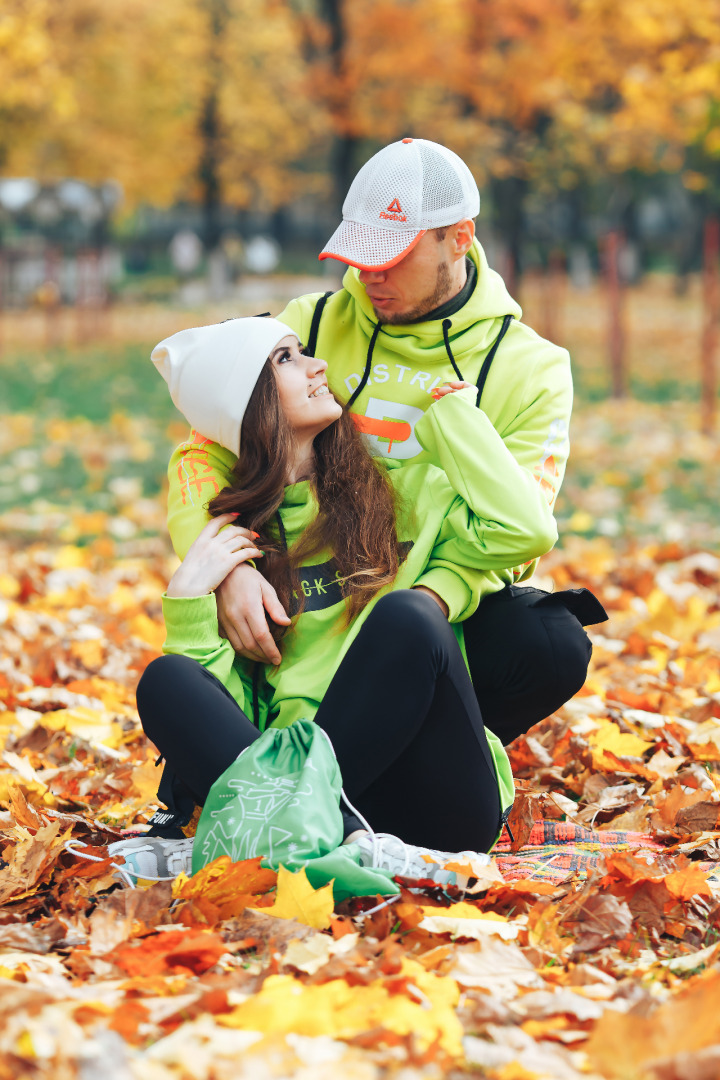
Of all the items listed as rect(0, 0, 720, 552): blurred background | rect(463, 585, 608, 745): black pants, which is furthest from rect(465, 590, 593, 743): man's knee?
rect(0, 0, 720, 552): blurred background

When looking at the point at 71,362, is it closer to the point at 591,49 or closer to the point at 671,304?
the point at 591,49

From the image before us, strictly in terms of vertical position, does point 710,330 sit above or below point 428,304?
below

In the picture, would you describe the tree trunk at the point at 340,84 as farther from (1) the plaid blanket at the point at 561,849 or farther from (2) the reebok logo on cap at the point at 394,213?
(1) the plaid blanket at the point at 561,849

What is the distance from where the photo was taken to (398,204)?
9.00 feet

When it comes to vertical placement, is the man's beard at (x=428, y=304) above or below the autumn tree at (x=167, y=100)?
below

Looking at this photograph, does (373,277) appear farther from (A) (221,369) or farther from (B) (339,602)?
(B) (339,602)

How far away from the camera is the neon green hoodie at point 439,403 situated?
9.07 ft

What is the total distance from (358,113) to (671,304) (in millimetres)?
11746

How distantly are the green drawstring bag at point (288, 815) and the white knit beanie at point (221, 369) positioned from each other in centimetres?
74

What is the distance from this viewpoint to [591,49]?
52.9 feet

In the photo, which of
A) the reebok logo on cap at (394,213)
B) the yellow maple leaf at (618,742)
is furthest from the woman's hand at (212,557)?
the yellow maple leaf at (618,742)

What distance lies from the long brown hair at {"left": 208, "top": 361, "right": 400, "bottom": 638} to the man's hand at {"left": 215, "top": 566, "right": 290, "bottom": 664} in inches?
2.9

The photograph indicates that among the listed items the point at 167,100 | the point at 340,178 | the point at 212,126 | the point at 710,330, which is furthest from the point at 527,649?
the point at 212,126

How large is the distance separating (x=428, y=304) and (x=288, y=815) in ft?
4.21
